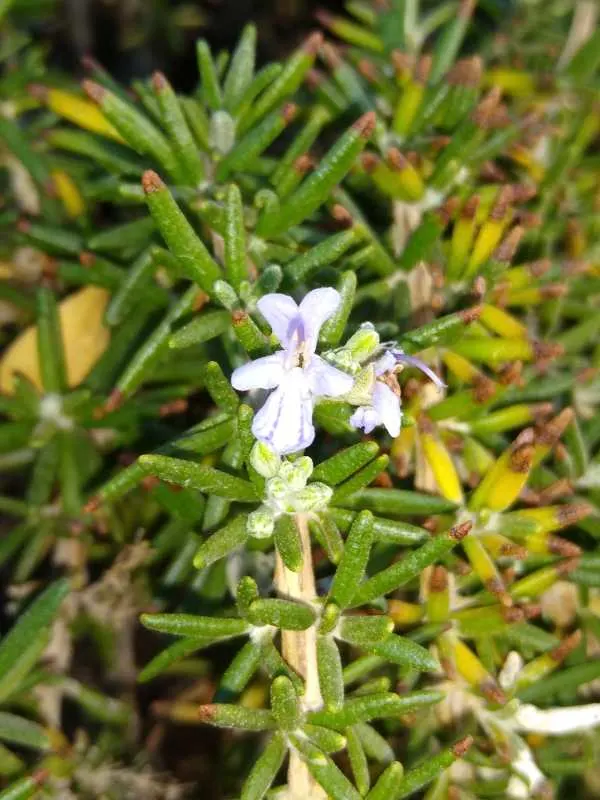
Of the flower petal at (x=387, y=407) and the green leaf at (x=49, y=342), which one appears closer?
the flower petal at (x=387, y=407)

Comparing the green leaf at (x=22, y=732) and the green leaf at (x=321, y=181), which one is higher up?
the green leaf at (x=321, y=181)

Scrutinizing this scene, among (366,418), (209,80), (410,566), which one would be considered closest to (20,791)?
(410,566)

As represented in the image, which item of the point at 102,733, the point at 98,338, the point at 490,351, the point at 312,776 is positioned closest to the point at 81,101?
the point at 98,338

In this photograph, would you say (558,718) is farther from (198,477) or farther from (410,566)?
(198,477)

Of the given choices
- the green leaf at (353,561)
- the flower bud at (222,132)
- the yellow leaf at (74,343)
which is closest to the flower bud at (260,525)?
the green leaf at (353,561)

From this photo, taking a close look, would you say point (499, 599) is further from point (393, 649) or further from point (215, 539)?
point (215, 539)

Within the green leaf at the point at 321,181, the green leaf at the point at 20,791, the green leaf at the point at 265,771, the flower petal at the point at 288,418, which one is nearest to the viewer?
the flower petal at the point at 288,418

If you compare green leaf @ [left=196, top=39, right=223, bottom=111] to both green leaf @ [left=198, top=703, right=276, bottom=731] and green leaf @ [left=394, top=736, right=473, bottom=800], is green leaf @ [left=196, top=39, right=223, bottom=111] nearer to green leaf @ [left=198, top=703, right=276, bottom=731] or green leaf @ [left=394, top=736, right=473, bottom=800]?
green leaf @ [left=198, top=703, right=276, bottom=731]

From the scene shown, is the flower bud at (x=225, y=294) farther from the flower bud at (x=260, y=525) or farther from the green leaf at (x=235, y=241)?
the flower bud at (x=260, y=525)
